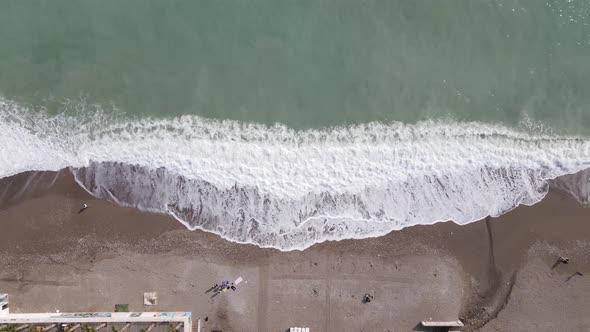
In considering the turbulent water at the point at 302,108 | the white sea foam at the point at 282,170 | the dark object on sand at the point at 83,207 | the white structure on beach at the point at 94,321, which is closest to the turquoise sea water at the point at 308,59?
the turbulent water at the point at 302,108

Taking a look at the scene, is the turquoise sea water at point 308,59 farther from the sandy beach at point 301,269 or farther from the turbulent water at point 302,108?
the sandy beach at point 301,269

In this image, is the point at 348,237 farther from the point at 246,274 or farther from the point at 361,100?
the point at 361,100

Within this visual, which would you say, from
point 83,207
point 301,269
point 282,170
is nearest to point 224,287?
point 301,269

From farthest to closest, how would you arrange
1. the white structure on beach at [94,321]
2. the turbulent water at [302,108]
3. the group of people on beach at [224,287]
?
the turbulent water at [302,108] → the group of people on beach at [224,287] → the white structure on beach at [94,321]

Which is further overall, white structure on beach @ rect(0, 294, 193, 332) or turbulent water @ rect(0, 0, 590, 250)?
turbulent water @ rect(0, 0, 590, 250)

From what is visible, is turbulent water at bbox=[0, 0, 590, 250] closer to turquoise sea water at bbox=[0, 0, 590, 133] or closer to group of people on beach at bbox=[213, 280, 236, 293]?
turquoise sea water at bbox=[0, 0, 590, 133]

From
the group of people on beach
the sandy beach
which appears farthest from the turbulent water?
the group of people on beach
